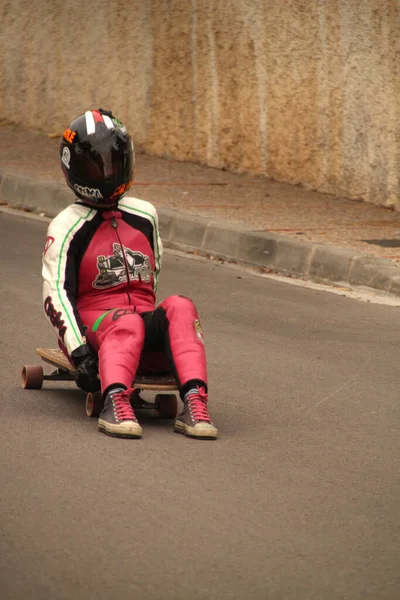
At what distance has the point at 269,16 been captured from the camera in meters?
12.5

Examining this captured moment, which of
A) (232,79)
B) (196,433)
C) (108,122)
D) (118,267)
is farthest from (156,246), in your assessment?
(232,79)

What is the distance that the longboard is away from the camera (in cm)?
545

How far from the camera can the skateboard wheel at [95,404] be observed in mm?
5520

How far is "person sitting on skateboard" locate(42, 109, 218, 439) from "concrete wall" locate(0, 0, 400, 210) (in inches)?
242

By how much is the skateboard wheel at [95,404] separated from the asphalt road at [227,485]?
71 mm

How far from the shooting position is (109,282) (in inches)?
226

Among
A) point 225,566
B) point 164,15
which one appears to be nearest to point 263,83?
point 164,15

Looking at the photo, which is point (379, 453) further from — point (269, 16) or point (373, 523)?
point (269, 16)

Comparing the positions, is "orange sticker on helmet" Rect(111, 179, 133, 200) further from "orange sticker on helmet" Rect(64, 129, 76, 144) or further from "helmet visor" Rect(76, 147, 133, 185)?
"orange sticker on helmet" Rect(64, 129, 76, 144)

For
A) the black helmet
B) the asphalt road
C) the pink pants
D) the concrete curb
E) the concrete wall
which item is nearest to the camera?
the asphalt road

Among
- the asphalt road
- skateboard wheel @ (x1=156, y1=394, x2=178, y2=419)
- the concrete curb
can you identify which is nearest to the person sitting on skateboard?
skateboard wheel @ (x1=156, y1=394, x2=178, y2=419)

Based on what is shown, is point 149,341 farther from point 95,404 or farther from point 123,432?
point 123,432

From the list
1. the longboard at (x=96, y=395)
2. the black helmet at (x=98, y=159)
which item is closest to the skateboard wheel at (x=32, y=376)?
the longboard at (x=96, y=395)

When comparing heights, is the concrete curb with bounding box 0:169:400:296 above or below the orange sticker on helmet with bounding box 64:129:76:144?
below
